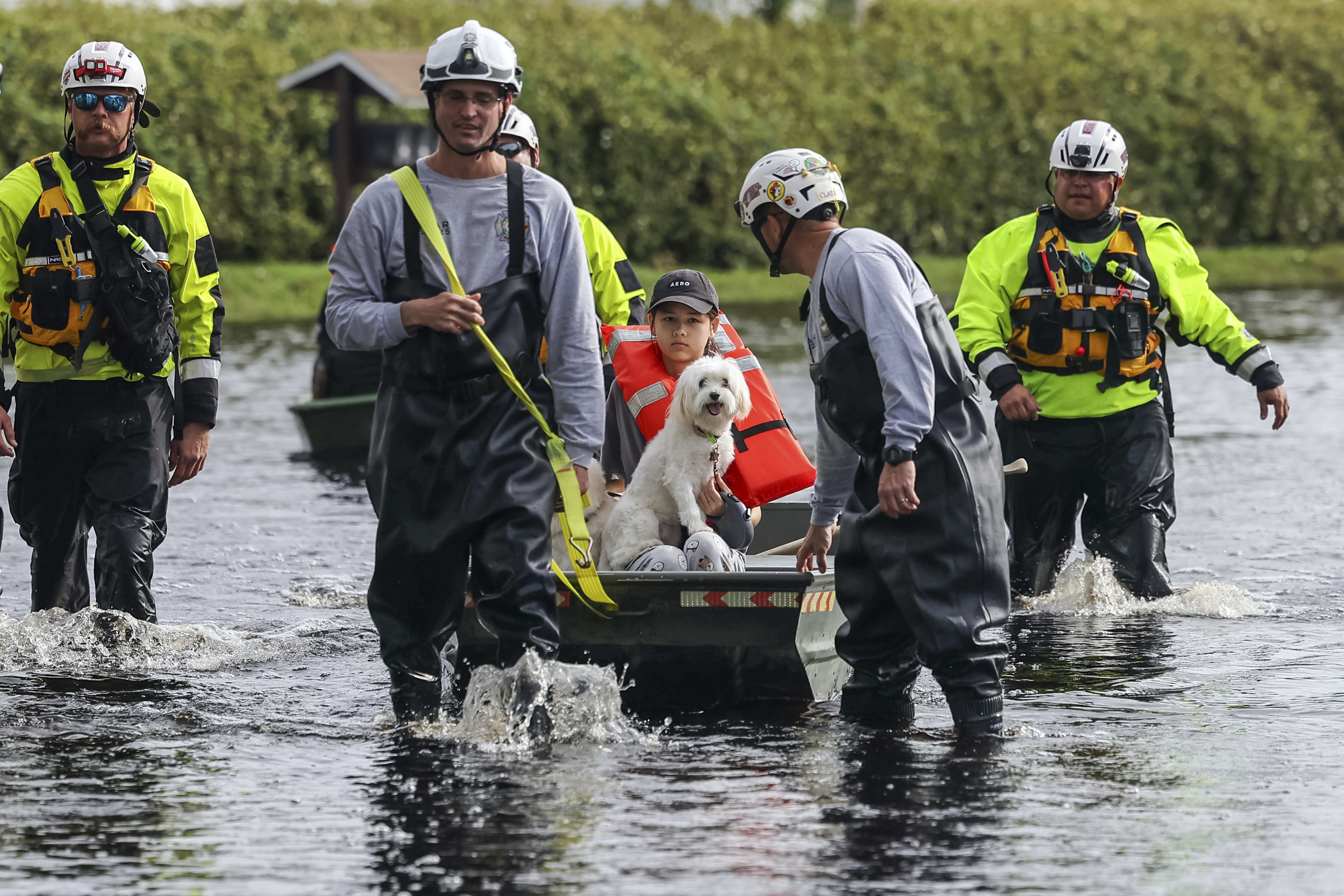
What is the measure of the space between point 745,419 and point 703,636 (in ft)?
3.97

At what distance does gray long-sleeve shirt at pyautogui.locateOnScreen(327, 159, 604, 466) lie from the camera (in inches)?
250

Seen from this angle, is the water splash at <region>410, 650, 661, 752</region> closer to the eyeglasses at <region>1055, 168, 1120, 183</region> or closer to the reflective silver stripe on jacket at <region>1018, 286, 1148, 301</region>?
the reflective silver stripe on jacket at <region>1018, 286, 1148, 301</region>

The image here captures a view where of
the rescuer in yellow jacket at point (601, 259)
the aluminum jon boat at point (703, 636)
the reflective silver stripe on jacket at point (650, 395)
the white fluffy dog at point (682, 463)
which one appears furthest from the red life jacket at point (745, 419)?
→ the aluminum jon boat at point (703, 636)

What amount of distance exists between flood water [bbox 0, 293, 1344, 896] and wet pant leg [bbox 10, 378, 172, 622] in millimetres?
330

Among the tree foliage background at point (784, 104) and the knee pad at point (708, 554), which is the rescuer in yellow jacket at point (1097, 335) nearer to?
the knee pad at point (708, 554)

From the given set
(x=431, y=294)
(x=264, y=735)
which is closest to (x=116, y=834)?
(x=264, y=735)

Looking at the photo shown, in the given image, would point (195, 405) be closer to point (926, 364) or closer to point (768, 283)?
point (926, 364)

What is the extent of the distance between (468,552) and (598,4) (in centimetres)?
4269

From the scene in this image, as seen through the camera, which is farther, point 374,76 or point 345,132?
point 345,132

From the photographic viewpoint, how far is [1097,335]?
9445 mm

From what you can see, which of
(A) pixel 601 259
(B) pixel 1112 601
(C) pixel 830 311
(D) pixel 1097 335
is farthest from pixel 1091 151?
(C) pixel 830 311

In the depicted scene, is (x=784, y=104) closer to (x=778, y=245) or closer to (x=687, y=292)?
(x=687, y=292)

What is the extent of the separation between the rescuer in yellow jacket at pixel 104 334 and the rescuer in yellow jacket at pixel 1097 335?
11.4 feet

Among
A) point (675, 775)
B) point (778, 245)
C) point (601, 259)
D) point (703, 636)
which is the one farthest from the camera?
point (601, 259)
